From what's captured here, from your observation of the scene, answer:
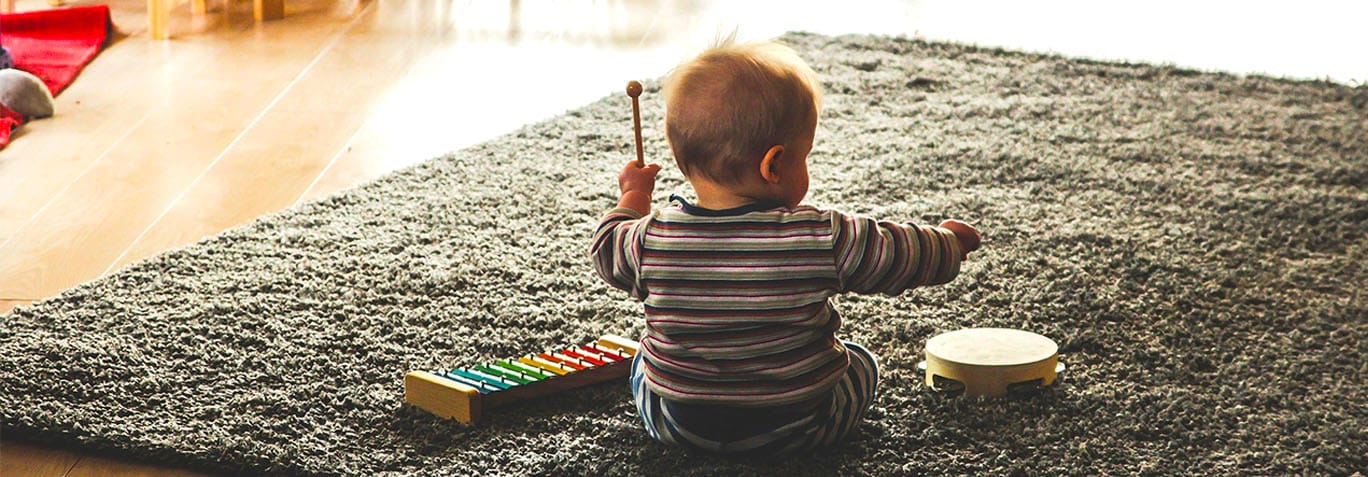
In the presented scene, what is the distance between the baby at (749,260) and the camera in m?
1.14

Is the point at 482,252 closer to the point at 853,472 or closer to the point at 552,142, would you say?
the point at 552,142

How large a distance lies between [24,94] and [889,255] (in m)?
1.70

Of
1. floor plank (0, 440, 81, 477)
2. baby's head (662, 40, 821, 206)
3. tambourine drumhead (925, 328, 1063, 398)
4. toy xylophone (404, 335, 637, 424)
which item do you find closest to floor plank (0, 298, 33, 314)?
floor plank (0, 440, 81, 477)

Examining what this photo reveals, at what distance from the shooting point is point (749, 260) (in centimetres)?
116

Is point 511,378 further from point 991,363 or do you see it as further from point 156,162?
point 156,162

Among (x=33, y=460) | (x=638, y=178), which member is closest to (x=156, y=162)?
(x=33, y=460)

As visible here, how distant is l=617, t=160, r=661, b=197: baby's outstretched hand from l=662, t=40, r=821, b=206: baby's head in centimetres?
11

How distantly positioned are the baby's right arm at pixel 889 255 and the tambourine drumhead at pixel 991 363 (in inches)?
6.9

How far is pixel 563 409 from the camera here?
53.4 inches

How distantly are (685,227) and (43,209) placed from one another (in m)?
1.16

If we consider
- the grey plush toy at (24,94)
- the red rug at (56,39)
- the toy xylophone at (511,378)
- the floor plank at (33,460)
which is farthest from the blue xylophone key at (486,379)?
the red rug at (56,39)

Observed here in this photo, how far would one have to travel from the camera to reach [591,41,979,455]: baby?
44.8 inches

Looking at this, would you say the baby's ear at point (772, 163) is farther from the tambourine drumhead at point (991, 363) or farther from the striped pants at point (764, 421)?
the tambourine drumhead at point (991, 363)

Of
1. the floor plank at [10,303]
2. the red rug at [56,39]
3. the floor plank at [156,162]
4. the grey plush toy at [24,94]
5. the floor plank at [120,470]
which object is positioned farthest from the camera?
the red rug at [56,39]
